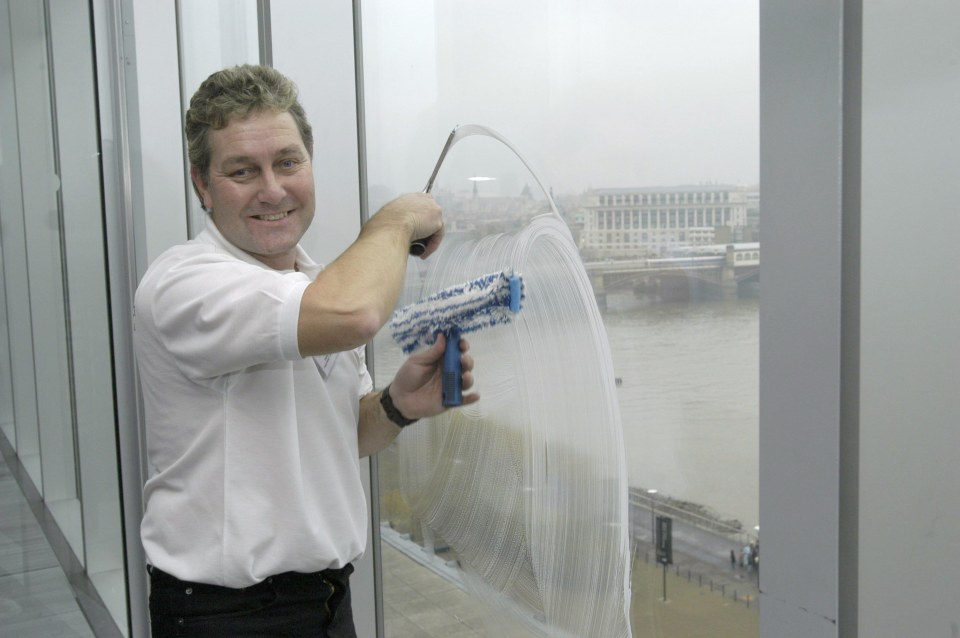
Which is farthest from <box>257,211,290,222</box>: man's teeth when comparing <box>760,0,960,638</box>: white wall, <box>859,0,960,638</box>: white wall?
<box>859,0,960,638</box>: white wall

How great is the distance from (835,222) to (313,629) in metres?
1.05

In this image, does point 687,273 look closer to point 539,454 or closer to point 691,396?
point 691,396

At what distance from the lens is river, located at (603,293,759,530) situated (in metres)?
0.98

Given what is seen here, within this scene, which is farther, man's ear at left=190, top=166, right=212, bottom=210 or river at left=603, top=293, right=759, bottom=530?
man's ear at left=190, top=166, right=212, bottom=210

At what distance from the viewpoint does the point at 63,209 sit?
8.45 ft

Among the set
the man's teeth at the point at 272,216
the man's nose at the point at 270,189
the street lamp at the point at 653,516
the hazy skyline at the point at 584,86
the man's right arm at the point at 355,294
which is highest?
the hazy skyline at the point at 584,86

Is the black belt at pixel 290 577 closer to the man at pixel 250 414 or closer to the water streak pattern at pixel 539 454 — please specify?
the man at pixel 250 414

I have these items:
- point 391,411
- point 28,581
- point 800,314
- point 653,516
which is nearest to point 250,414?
point 391,411

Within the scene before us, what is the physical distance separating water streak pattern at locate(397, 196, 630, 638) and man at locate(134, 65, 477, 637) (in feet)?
0.44

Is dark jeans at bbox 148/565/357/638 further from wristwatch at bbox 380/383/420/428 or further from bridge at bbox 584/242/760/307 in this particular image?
bridge at bbox 584/242/760/307

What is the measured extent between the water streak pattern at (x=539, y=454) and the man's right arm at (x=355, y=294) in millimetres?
255

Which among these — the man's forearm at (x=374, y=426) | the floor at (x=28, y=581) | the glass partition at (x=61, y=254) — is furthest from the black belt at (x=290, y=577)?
the floor at (x=28, y=581)

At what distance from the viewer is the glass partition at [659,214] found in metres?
0.98

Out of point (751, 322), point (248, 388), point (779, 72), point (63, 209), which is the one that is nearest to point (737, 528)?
point (751, 322)
